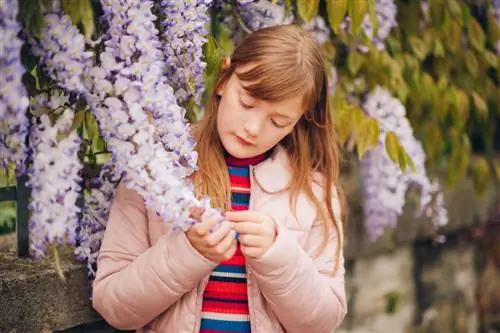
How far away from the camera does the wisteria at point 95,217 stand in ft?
7.27

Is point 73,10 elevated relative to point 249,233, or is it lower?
elevated

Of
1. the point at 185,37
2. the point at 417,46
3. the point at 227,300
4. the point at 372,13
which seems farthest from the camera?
the point at 417,46

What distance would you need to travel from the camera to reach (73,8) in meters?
1.88

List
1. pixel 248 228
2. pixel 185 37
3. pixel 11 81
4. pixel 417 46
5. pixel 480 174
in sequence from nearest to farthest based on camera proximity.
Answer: pixel 11 81, pixel 248 228, pixel 185 37, pixel 417 46, pixel 480 174

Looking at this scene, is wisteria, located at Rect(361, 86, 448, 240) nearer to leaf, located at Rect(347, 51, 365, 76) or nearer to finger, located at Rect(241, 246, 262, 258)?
leaf, located at Rect(347, 51, 365, 76)

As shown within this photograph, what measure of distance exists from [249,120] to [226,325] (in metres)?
0.49

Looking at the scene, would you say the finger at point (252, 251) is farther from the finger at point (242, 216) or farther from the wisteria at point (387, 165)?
the wisteria at point (387, 165)

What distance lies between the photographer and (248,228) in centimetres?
195

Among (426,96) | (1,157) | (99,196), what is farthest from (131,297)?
(426,96)

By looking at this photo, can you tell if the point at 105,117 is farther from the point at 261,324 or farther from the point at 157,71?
the point at 261,324

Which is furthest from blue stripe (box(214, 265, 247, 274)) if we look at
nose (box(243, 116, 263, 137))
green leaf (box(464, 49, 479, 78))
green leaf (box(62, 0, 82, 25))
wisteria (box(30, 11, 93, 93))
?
green leaf (box(464, 49, 479, 78))

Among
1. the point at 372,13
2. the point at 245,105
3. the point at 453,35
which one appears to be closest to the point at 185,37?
the point at 245,105

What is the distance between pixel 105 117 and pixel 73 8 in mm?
234

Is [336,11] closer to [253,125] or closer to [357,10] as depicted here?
[357,10]
